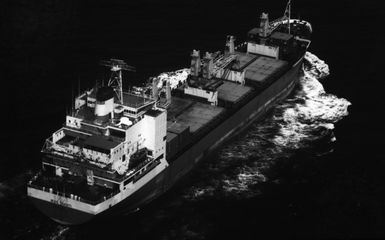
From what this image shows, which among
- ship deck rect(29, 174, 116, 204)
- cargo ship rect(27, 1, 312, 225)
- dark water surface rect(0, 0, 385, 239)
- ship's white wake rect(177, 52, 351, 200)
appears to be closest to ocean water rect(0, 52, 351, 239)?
ship's white wake rect(177, 52, 351, 200)

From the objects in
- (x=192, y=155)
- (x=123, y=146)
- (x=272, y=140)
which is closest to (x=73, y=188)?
(x=123, y=146)

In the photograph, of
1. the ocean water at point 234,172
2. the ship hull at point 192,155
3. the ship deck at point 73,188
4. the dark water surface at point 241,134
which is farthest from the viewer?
the dark water surface at point 241,134

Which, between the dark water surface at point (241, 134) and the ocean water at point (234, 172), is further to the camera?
the dark water surface at point (241, 134)

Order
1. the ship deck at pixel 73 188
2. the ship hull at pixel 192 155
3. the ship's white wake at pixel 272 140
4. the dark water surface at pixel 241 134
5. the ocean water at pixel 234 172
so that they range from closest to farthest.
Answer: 1. the ship deck at pixel 73 188
2. the ship hull at pixel 192 155
3. the ocean water at pixel 234 172
4. the dark water surface at pixel 241 134
5. the ship's white wake at pixel 272 140

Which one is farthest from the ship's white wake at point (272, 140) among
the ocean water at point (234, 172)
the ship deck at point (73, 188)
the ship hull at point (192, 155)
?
the ship deck at point (73, 188)

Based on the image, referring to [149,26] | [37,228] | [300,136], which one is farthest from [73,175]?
[149,26]

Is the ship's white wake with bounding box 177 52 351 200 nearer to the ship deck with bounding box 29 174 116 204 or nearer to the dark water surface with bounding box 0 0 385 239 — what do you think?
the dark water surface with bounding box 0 0 385 239

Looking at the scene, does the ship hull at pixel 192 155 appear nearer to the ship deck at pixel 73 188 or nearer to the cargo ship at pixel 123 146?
the cargo ship at pixel 123 146

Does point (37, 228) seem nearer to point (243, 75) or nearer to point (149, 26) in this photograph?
point (243, 75)
